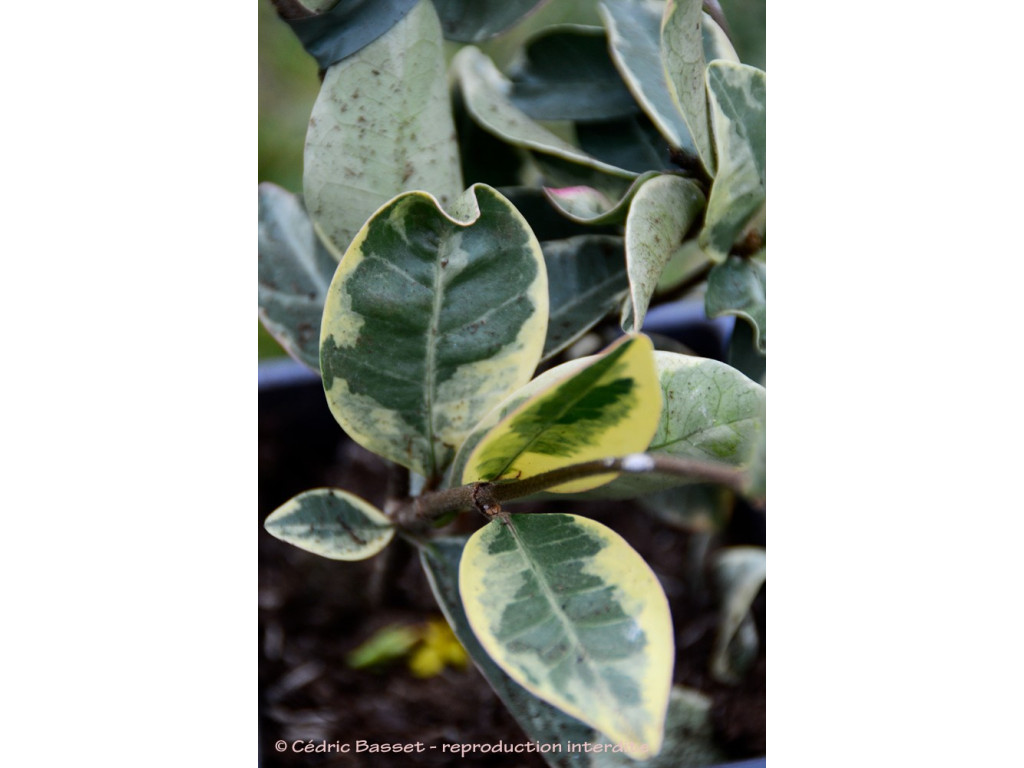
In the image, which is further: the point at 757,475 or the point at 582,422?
the point at 757,475

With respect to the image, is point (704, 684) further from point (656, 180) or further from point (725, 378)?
point (656, 180)

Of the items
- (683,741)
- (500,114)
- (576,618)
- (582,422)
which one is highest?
(500,114)

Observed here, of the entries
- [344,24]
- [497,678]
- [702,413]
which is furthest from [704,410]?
[344,24]

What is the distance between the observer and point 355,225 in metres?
0.59

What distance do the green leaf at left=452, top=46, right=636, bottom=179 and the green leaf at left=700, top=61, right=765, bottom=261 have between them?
59 millimetres

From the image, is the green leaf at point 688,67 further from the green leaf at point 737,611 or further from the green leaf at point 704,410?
the green leaf at point 737,611

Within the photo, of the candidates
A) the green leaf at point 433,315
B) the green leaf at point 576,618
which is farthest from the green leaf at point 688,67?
the green leaf at point 576,618

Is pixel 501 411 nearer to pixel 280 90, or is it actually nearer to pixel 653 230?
pixel 653 230

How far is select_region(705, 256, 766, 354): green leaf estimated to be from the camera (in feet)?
1.96

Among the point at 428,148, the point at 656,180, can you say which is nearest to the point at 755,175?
the point at 656,180

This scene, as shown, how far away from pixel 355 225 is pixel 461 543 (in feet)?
0.69

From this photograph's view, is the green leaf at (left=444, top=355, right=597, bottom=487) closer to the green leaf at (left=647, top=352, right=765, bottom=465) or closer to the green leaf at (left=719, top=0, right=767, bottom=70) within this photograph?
the green leaf at (left=647, top=352, right=765, bottom=465)

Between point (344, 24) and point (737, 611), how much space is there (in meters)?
0.46

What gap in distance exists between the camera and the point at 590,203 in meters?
0.59
